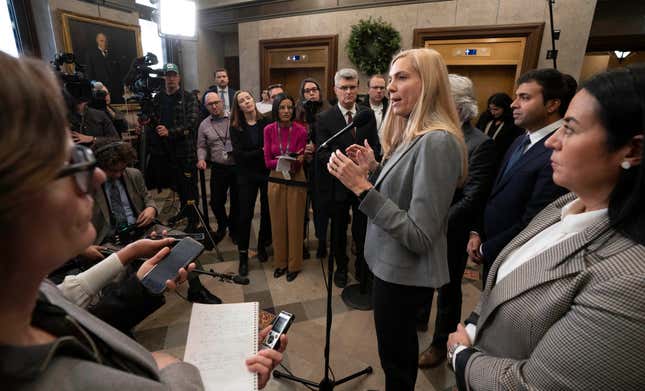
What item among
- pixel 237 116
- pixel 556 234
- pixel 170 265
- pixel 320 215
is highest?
pixel 237 116

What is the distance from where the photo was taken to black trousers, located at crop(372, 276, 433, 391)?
1.29 meters

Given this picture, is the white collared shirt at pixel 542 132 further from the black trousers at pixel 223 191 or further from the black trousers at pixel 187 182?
the black trousers at pixel 187 182

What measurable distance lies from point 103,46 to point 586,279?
704cm

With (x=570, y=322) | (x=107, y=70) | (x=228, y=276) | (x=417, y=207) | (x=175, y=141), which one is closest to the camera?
(x=570, y=322)

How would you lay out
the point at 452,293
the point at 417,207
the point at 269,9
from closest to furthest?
the point at 417,207
the point at 452,293
the point at 269,9

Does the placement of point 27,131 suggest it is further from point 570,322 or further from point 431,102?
point 431,102

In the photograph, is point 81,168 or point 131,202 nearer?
point 81,168

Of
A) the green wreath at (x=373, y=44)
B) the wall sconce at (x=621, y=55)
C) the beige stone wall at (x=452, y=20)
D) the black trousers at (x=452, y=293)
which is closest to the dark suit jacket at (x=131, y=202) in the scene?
the black trousers at (x=452, y=293)

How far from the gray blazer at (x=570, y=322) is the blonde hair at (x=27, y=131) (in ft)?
3.16

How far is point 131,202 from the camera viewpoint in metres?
2.29

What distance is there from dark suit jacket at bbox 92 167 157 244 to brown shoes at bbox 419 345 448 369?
217 cm

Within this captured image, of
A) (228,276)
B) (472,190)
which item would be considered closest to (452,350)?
(228,276)

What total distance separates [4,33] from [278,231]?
499cm

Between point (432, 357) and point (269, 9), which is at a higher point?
point (269, 9)
